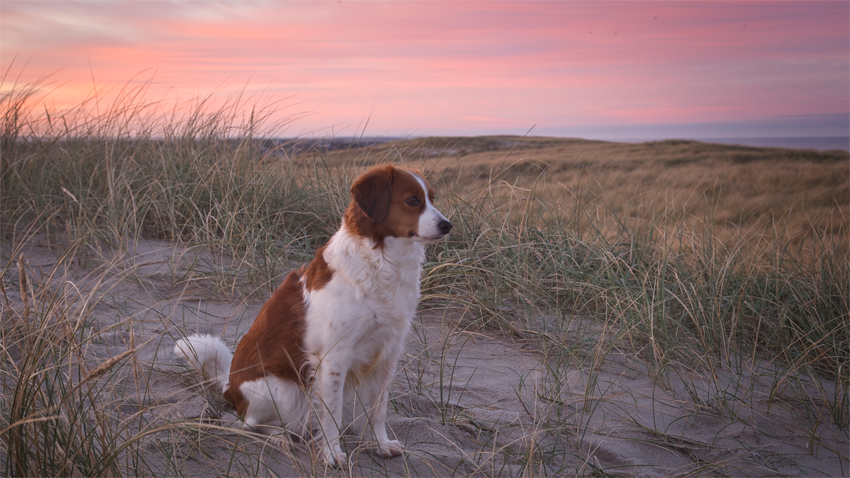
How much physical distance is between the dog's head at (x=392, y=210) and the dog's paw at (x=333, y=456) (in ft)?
3.38

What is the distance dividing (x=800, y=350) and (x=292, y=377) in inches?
156

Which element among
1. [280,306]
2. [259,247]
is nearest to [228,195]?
[259,247]

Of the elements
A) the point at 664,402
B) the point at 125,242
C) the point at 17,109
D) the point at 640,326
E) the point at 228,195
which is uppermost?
the point at 17,109

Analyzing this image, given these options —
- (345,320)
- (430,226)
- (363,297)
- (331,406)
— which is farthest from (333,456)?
(430,226)

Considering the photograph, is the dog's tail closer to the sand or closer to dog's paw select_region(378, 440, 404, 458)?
the sand

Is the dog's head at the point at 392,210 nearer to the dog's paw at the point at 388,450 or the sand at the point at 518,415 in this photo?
the sand at the point at 518,415

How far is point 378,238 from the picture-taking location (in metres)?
2.65

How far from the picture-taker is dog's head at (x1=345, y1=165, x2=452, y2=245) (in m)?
2.61

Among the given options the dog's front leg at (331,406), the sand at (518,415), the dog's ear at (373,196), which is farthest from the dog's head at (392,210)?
the sand at (518,415)

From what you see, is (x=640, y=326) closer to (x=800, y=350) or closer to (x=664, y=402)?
(x=664, y=402)

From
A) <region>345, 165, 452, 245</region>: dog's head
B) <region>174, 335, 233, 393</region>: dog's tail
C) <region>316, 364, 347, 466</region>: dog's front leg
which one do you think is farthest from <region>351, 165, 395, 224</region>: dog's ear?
<region>174, 335, 233, 393</region>: dog's tail

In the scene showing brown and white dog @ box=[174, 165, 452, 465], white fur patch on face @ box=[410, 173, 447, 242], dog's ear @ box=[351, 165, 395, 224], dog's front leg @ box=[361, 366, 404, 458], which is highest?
dog's ear @ box=[351, 165, 395, 224]

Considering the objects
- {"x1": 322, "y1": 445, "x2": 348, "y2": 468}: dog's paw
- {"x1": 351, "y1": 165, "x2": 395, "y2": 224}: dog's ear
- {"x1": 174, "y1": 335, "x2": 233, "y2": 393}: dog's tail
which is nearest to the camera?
{"x1": 322, "y1": 445, "x2": 348, "y2": 468}: dog's paw

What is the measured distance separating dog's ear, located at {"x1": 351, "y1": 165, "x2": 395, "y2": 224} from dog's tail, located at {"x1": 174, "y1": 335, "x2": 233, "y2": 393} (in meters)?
1.25
